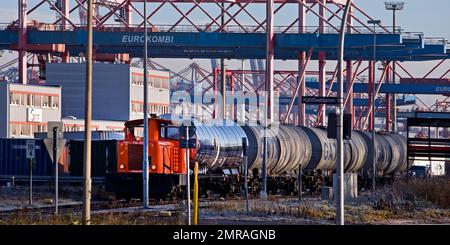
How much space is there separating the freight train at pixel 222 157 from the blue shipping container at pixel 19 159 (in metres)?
8.85

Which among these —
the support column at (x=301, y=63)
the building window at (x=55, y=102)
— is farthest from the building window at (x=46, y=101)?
the support column at (x=301, y=63)

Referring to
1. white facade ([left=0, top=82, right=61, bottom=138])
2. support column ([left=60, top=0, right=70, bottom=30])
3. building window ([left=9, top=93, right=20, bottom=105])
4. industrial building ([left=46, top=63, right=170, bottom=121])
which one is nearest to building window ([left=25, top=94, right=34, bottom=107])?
white facade ([left=0, top=82, right=61, bottom=138])

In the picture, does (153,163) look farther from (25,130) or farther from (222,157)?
(25,130)

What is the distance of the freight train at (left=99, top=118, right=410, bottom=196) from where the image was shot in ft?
156

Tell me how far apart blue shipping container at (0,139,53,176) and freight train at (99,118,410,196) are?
885cm

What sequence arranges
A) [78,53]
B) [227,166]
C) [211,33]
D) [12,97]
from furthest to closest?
[78,53] < [211,33] < [12,97] < [227,166]

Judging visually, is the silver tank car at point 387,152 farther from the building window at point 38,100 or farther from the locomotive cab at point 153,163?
the building window at point 38,100

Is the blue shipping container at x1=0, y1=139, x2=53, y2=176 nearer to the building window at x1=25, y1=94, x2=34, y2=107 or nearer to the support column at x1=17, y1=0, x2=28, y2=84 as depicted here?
the building window at x1=25, y1=94, x2=34, y2=107

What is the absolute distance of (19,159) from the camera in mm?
58844

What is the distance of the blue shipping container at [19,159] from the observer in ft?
190

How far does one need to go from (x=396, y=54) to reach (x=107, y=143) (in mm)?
50023
